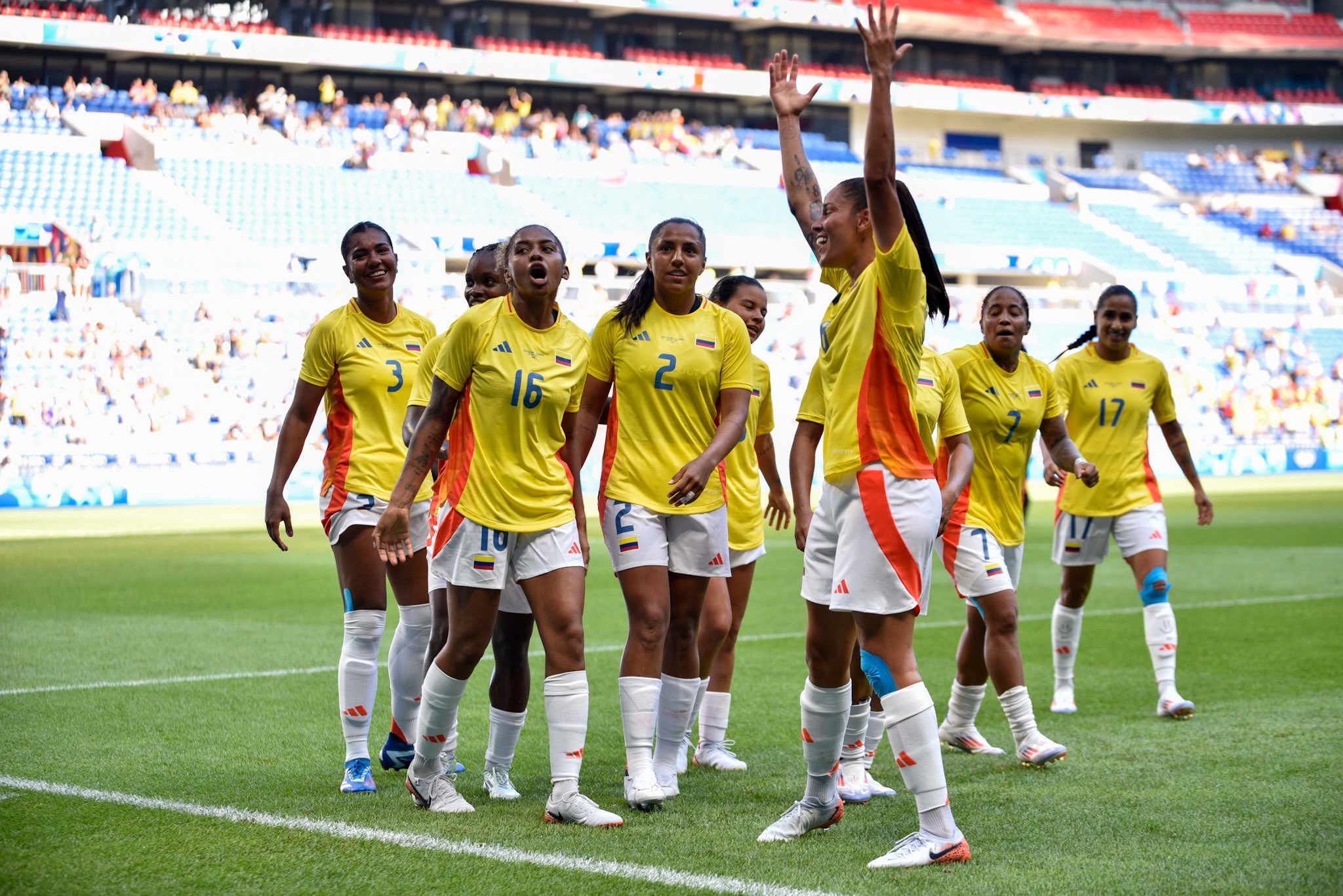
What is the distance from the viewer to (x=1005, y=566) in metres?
7.09

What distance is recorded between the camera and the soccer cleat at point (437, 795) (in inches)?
220

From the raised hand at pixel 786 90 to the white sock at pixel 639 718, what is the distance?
238 cm

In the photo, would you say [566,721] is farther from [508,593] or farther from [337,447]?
[337,447]

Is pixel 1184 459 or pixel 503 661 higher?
pixel 1184 459

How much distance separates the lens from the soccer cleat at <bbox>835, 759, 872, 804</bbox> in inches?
234

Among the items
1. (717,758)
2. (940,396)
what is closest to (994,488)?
(940,396)

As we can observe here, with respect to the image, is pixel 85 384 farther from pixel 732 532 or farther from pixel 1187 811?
pixel 1187 811

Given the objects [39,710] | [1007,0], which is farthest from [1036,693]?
[1007,0]

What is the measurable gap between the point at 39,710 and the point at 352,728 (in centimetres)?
268

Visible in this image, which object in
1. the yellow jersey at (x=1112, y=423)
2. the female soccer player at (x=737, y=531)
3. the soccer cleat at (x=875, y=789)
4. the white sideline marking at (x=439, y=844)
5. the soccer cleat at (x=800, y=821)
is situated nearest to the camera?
the white sideline marking at (x=439, y=844)

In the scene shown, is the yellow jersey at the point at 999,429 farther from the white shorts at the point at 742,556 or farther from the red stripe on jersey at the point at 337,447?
the red stripe on jersey at the point at 337,447

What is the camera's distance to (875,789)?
605 cm

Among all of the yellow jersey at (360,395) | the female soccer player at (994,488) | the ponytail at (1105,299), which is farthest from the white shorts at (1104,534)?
the yellow jersey at (360,395)

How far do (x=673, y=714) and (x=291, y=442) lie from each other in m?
2.08
